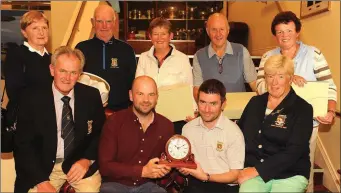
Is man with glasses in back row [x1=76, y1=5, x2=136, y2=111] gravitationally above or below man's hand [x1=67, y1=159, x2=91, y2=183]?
above

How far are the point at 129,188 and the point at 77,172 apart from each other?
1.26 ft

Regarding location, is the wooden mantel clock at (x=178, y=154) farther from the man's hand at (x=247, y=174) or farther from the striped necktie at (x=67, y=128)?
the striped necktie at (x=67, y=128)

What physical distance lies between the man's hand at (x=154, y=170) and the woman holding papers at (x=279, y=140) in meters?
0.53

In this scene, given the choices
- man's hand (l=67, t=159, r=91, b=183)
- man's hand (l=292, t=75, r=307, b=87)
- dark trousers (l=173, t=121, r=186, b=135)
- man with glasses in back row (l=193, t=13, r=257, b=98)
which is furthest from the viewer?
man with glasses in back row (l=193, t=13, r=257, b=98)

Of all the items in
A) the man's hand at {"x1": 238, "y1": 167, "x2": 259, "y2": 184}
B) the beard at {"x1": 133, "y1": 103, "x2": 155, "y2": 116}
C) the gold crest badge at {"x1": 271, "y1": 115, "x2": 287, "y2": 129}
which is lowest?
the man's hand at {"x1": 238, "y1": 167, "x2": 259, "y2": 184}

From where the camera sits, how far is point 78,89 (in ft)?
9.20

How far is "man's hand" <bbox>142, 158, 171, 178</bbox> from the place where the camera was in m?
2.58

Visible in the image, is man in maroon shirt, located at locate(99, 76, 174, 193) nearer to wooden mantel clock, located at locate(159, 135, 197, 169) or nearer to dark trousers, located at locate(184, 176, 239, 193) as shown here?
wooden mantel clock, located at locate(159, 135, 197, 169)

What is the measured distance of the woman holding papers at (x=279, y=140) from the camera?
2.61 meters

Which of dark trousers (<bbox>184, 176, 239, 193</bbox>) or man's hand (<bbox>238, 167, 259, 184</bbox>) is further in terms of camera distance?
dark trousers (<bbox>184, 176, 239, 193</bbox>)

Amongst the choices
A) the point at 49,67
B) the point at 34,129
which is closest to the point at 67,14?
the point at 49,67

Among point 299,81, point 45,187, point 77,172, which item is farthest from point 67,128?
point 299,81

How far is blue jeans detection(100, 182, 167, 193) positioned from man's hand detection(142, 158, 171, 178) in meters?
0.10

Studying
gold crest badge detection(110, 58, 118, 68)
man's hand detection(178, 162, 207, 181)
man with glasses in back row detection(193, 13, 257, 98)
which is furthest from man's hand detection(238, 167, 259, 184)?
Answer: gold crest badge detection(110, 58, 118, 68)
